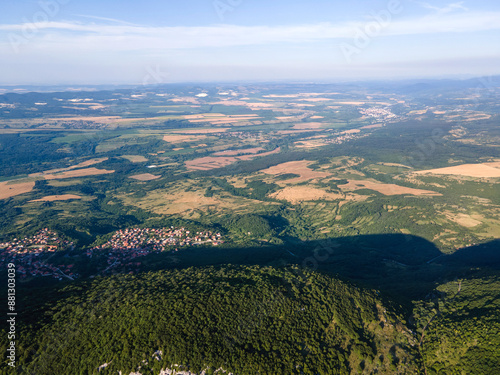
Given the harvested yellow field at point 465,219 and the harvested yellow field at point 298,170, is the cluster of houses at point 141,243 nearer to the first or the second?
the harvested yellow field at point 298,170

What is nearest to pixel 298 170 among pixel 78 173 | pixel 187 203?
pixel 187 203

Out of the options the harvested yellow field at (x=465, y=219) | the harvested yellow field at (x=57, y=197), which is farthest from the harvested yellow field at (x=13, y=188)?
the harvested yellow field at (x=465, y=219)

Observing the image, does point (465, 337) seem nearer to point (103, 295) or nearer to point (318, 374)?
point (318, 374)

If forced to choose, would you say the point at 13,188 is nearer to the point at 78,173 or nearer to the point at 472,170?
the point at 78,173

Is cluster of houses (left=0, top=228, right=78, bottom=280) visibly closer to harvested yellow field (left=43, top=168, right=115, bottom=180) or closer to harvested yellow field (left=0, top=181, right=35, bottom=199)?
harvested yellow field (left=0, top=181, right=35, bottom=199)

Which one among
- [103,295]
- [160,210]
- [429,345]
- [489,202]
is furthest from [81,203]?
[489,202]

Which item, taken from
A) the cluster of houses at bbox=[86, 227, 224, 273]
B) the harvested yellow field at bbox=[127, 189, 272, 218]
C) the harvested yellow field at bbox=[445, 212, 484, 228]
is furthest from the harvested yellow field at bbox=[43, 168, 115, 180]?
the harvested yellow field at bbox=[445, 212, 484, 228]
